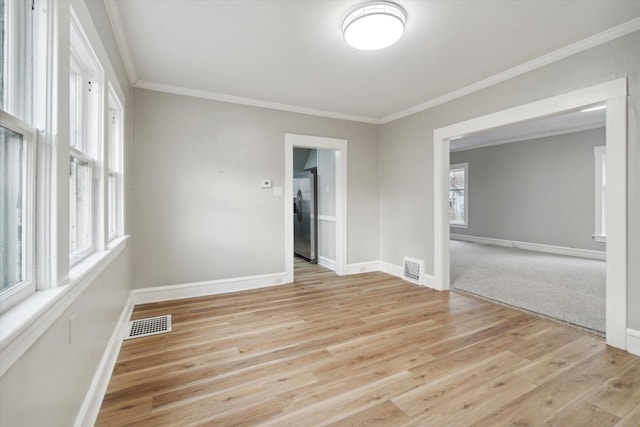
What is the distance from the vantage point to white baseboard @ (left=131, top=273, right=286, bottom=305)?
3.28 m

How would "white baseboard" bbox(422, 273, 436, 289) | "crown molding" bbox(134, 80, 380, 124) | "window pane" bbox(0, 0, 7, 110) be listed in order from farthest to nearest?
"white baseboard" bbox(422, 273, 436, 289) → "crown molding" bbox(134, 80, 380, 124) → "window pane" bbox(0, 0, 7, 110)

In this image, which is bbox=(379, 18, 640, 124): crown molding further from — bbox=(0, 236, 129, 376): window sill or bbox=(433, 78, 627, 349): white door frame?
bbox=(0, 236, 129, 376): window sill

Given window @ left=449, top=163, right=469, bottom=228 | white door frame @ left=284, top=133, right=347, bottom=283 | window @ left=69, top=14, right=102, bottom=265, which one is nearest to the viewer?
window @ left=69, top=14, right=102, bottom=265

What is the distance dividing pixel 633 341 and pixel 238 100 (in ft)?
14.4

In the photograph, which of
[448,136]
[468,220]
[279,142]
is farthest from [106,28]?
[468,220]

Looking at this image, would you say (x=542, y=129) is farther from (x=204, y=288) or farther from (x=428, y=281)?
(x=204, y=288)

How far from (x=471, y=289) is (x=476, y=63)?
2652 mm

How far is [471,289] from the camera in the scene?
3.76m

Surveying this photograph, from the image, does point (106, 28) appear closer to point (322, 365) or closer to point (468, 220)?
point (322, 365)

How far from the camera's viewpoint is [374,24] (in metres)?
1.97

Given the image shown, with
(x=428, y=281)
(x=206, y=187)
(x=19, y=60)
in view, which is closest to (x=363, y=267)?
(x=428, y=281)

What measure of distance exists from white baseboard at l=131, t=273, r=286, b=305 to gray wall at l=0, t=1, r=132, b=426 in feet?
3.58

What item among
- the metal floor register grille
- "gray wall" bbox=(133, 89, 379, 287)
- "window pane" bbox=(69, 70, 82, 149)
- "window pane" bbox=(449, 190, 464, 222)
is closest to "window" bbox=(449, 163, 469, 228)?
"window pane" bbox=(449, 190, 464, 222)

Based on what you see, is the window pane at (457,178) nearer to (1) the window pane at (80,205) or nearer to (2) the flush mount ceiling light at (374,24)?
(2) the flush mount ceiling light at (374,24)
